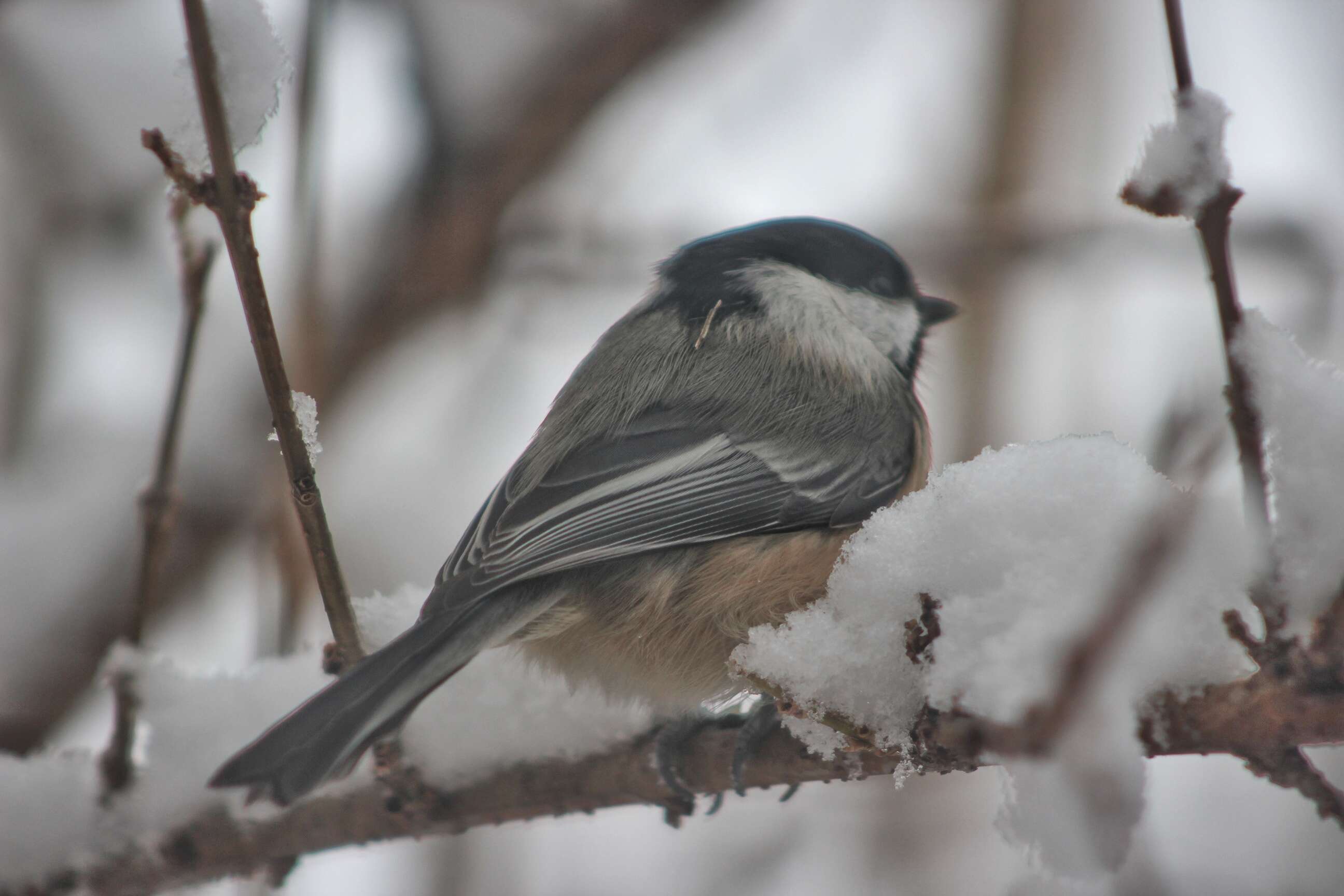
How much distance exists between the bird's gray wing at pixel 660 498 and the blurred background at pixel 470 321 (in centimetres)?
72

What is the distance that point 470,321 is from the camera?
2654mm

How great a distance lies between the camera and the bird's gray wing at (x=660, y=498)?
51.3 inches

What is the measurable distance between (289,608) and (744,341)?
2.49 ft

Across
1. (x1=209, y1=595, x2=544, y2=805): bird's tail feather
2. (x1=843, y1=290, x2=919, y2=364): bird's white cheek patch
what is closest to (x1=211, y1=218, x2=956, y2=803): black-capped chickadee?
(x1=209, y1=595, x2=544, y2=805): bird's tail feather

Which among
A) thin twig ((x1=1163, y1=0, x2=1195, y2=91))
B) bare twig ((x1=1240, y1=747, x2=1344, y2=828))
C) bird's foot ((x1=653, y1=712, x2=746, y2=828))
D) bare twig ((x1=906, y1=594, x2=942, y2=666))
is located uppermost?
thin twig ((x1=1163, y1=0, x2=1195, y2=91))

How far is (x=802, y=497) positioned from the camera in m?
1.43

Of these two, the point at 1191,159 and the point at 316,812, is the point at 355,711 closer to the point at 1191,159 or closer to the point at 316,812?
the point at 316,812

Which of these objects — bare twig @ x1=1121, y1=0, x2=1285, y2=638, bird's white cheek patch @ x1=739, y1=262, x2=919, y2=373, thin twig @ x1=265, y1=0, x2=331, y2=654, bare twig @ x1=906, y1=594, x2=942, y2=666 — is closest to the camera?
bare twig @ x1=1121, y1=0, x2=1285, y2=638

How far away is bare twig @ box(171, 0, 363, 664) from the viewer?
0.79 m

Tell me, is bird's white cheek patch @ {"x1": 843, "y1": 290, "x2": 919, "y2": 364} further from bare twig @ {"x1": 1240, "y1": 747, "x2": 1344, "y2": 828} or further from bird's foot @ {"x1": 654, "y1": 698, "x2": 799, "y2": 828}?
bare twig @ {"x1": 1240, "y1": 747, "x2": 1344, "y2": 828}

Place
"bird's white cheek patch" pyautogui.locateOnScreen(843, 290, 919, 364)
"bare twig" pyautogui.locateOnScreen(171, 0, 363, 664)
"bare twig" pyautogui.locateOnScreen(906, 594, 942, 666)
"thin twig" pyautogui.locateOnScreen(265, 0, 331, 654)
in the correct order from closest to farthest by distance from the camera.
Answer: "bare twig" pyautogui.locateOnScreen(171, 0, 363, 664) → "bare twig" pyautogui.locateOnScreen(906, 594, 942, 666) → "thin twig" pyautogui.locateOnScreen(265, 0, 331, 654) → "bird's white cheek patch" pyautogui.locateOnScreen(843, 290, 919, 364)

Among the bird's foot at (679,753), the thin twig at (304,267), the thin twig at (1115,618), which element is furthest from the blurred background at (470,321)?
the thin twig at (1115,618)

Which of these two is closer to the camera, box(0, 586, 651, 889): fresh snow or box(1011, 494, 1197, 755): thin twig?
box(1011, 494, 1197, 755): thin twig

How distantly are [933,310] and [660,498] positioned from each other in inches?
36.6
